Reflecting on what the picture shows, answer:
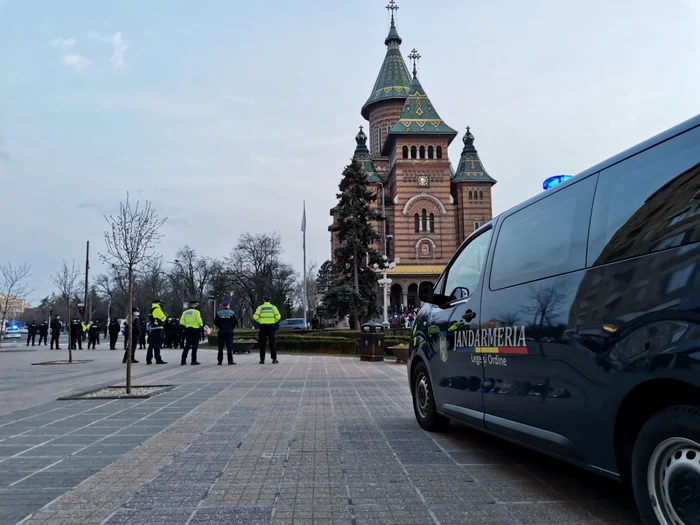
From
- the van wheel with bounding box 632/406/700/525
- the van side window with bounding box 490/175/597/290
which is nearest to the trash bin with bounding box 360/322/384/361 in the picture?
the van side window with bounding box 490/175/597/290

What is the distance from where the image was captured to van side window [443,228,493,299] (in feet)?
16.7

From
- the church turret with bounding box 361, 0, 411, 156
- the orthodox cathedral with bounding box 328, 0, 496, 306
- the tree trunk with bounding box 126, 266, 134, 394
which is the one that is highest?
the church turret with bounding box 361, 0, 411, 156

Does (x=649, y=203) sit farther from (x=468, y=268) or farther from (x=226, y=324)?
(x=226, y=324)

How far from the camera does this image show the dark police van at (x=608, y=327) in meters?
2.54

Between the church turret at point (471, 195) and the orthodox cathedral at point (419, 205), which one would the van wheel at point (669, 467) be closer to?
the orthodox cathedral at point (419, 205)

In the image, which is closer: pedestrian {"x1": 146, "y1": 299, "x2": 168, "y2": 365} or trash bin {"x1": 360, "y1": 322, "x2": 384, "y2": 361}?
pedestrian {"x1": 146, "y1": 299, "x2": 168, "y2": 365}

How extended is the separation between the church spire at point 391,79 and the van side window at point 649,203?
69531 mm

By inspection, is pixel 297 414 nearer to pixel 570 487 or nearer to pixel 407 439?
A: pixel 407 439

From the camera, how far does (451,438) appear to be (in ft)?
18.5

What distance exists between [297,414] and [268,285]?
55.5 metres

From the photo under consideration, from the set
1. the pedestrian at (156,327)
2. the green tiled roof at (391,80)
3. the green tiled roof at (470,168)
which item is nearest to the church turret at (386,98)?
the green tiled roof at (391,80)

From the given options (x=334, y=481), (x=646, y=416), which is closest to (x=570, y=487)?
(x=646, y=416)

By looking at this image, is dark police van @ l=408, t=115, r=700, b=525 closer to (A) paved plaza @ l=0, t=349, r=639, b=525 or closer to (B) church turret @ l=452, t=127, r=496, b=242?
(A) paved plaza @ l=0, t=349, r=639, b=525

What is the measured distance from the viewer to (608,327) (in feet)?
9.73
